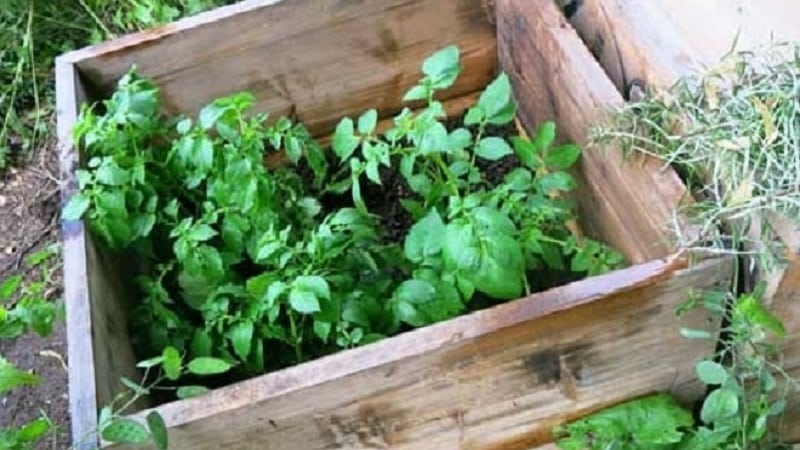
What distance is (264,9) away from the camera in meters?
1.83

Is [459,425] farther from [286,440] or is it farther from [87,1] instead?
[87,1]

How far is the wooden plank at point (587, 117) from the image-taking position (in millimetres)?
1512

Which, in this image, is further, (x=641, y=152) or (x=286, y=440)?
(x=641, y=152)

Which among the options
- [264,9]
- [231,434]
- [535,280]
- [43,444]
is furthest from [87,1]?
[231,434]

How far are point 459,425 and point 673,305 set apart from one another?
27 centimetres

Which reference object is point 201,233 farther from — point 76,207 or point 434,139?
point 434,139

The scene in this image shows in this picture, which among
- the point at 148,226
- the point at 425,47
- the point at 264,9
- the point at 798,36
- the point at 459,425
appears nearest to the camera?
the point at 798,36

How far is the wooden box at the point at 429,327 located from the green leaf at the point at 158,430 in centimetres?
3

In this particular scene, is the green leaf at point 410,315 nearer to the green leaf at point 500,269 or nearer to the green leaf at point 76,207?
the green leaf at point 500,269

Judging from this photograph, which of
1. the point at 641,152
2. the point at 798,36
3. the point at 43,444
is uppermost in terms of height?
the point at 798,36

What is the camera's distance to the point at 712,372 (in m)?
1.41

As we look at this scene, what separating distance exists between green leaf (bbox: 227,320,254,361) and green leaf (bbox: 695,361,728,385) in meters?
0.53

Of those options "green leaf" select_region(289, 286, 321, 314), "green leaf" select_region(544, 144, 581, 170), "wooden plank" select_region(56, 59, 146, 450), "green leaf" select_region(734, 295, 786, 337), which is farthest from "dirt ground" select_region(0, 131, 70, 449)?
"green leaf" select_region(734, 295, 786, 337)

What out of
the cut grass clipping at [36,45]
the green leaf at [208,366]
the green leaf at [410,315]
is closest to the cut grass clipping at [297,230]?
the green leaf at [410,315]
